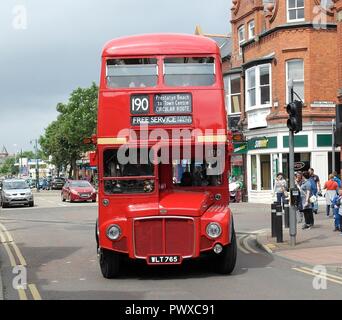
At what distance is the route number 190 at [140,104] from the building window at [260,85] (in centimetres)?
2142

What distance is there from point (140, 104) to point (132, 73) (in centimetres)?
63

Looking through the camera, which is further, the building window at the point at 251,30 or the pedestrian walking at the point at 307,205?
the building window at the point at 251,30

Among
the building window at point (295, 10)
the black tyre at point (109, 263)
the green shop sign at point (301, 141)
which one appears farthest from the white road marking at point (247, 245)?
the building window at point (295, 10)

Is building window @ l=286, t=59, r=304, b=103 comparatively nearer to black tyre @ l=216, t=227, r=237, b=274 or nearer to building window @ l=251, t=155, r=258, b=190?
building window @ l=251, t=155, r=258, b=190

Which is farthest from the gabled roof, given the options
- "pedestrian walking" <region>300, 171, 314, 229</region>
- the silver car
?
"pedestrian walking" <region>300, 171, 314, 229</region>

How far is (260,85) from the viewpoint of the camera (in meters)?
31.0

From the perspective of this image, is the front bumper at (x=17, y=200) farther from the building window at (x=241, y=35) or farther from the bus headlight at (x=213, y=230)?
the bus headlight at (x=213, y=230)

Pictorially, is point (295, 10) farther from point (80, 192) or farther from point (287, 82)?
point (80, 192)

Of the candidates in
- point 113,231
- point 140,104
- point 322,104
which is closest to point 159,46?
point 140,104

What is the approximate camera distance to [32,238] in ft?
53.7

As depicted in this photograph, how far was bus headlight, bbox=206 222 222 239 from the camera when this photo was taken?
30.1 feet

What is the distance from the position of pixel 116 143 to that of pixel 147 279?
239cm

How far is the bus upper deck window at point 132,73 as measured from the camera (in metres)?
10.1
